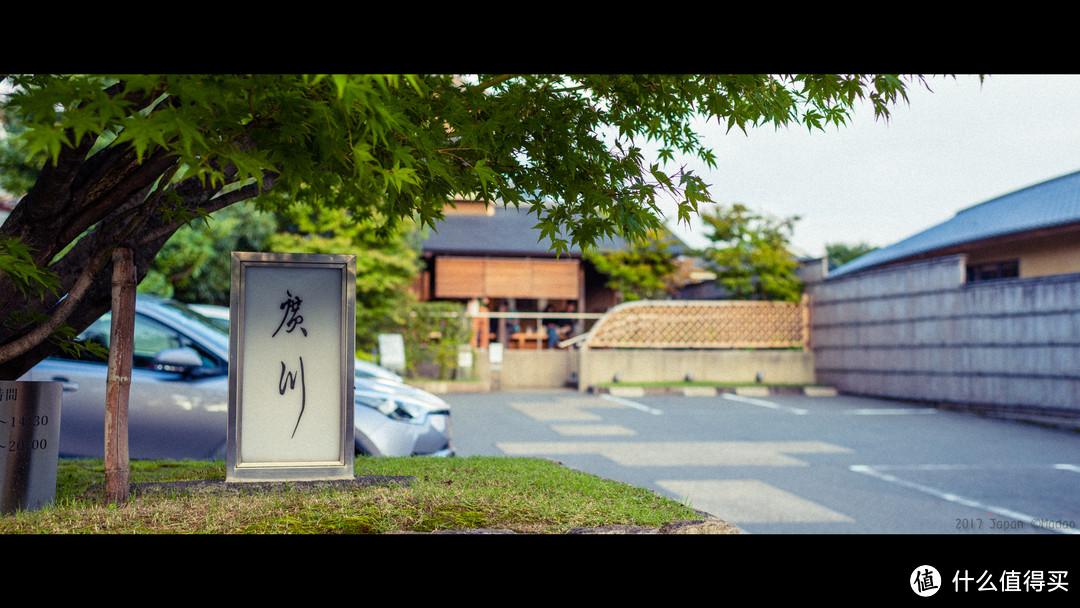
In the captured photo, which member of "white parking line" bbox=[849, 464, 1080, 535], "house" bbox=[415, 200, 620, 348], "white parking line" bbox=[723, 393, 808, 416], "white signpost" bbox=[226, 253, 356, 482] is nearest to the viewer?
"white signpost" bbox=[226, 253, 356, 482]

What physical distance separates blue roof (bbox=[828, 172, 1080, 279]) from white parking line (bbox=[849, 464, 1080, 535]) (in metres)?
8.58

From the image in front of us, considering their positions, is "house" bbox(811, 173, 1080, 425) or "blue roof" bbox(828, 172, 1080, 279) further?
"blue roof" bbox(828, 172, 1080, 279)

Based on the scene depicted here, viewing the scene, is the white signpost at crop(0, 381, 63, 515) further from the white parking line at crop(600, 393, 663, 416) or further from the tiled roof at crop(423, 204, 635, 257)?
the tiled roof at crop(423, 204, 635, 257)

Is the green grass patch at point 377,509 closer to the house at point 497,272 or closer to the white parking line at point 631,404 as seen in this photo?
the white parking line at point 631,404

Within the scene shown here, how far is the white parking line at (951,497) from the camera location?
17.7ft

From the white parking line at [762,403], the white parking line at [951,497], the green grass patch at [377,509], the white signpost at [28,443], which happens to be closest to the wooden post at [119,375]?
the green grass patch at [377,509]

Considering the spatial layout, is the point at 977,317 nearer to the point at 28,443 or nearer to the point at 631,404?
the point at 631,404

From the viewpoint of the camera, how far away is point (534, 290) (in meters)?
22.0

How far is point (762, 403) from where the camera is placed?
1463cm

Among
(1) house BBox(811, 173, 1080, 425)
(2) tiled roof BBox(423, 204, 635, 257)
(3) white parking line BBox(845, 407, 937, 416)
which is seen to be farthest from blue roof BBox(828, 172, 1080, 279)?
(2) tiled roof BBox(423, 204, 635, 257)

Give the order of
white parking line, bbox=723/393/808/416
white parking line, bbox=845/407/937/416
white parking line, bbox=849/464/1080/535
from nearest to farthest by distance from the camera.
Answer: white parking line, bbox=849/464/1080/535, white parking line, bbox=845/407/937/416, white parking line, bbox=723/393/808/416

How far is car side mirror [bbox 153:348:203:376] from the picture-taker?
16.4 ft

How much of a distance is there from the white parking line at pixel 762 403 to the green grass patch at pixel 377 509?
10.1 metres

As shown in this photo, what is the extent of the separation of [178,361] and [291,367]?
1890mm
